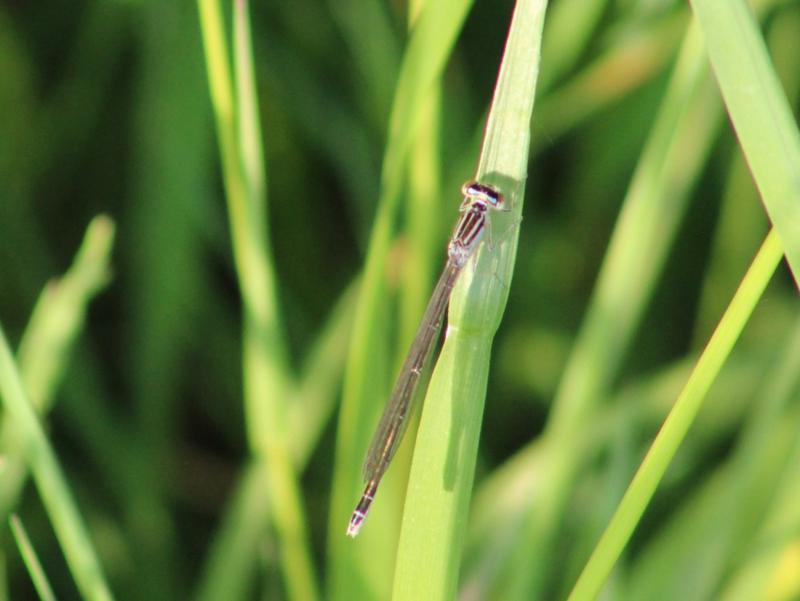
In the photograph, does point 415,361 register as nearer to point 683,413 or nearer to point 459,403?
point 459,403

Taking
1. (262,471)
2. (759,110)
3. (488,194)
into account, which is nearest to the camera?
(759,110)

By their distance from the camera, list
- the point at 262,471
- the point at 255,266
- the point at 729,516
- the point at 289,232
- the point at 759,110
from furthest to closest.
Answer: the point at 289,232 → the point at 262,471 → the point at 729,516 → the point at 255,266 → the point at 759,110

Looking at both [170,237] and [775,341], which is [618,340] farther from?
[170,237]

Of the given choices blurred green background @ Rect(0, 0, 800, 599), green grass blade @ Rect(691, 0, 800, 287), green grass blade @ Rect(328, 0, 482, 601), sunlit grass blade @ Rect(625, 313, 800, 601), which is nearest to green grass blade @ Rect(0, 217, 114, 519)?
green grass blade @ Rect(328, 0, 482, 601)

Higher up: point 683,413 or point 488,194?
point 488,194

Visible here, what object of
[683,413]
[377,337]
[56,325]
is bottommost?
[683,413]

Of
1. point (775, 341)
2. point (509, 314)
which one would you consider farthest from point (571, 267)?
point (775, 341)

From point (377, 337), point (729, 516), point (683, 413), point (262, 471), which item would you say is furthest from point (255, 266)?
point (729, 516)

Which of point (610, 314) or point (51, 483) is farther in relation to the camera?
point (610, 314)
